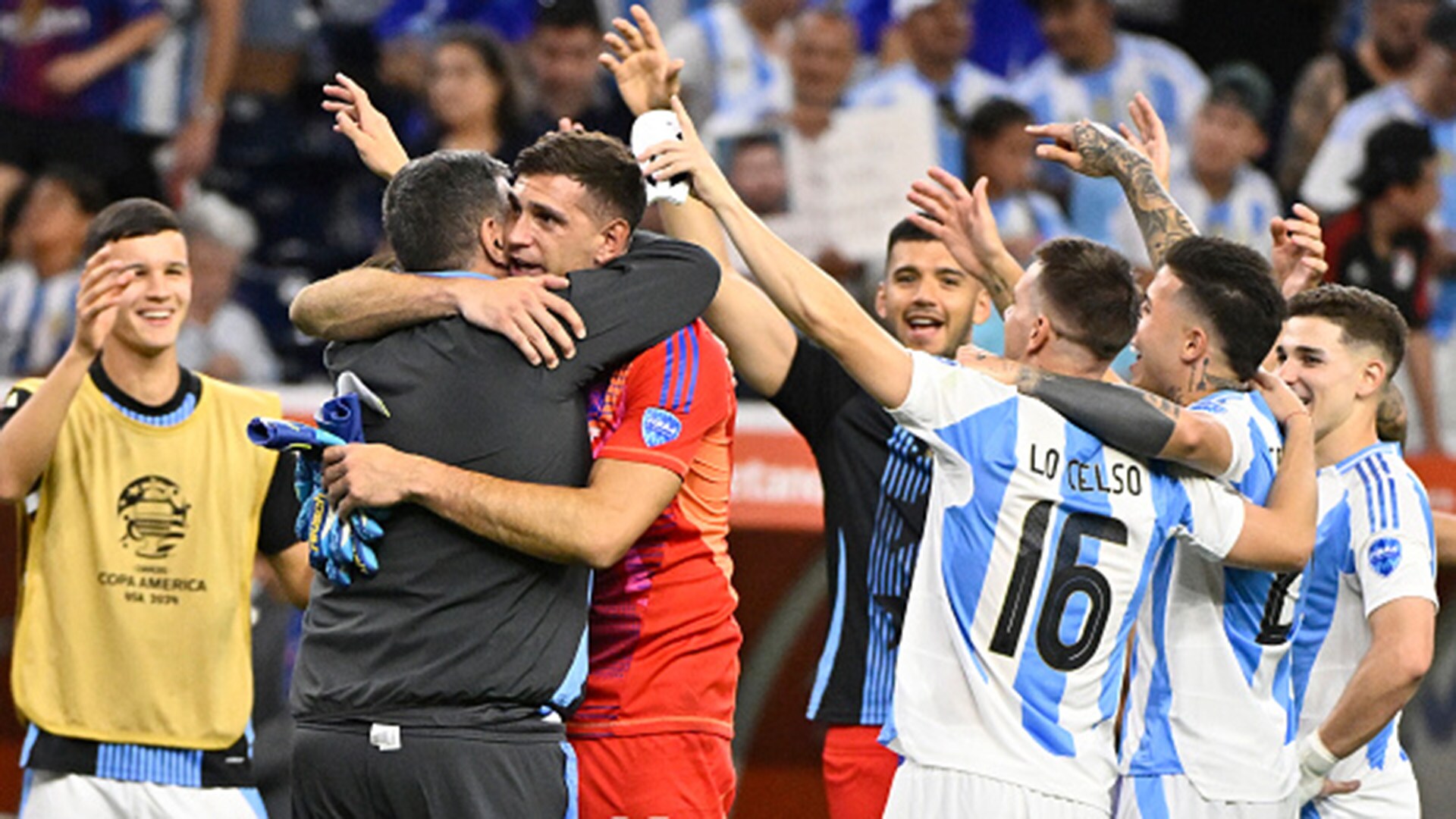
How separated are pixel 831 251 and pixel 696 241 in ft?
17.3

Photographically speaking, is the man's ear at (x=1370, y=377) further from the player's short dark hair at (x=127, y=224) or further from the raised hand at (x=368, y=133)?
the player's short dark hair at (x=127, y=224)

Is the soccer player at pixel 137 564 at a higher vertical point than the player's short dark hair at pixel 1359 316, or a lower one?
lower

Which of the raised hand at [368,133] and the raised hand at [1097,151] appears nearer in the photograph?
the raised hand at [368,133]

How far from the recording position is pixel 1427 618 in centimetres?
505

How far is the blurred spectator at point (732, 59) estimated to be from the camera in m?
10.4

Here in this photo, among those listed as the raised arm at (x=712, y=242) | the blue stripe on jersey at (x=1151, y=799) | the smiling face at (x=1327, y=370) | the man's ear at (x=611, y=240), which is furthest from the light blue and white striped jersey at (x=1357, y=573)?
the man's ear at (x=611, y=240)

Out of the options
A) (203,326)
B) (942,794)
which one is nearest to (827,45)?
(203,326)

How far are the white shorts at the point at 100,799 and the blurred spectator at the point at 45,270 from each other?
4577 mm

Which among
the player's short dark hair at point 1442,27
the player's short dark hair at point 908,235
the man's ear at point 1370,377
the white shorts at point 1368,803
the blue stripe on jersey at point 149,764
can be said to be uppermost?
the player's short dark hair at point 1442,27

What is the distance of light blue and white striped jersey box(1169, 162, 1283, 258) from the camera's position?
1045 centimetres

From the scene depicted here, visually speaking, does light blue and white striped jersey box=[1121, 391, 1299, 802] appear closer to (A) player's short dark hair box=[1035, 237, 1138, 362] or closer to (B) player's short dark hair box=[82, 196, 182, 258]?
(A) player's short dark hair box=[1035, 237, 1138, 362]

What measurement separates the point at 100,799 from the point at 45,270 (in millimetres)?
5232

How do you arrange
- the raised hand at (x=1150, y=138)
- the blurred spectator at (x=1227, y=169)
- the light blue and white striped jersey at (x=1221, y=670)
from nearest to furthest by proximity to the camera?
the light blue and white striped jersey at (x=1221, y=670) < the raised hand at (x=1150, y=138) < the blurred spectator at (x=1227, y=169)

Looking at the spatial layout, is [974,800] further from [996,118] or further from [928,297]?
[996,118]
